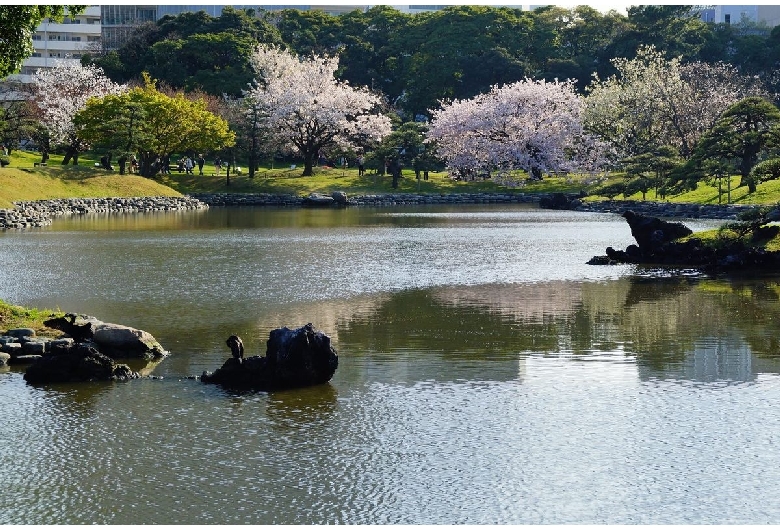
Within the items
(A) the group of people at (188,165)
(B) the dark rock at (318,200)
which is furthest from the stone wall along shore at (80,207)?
(A) the group of people at (188,165)

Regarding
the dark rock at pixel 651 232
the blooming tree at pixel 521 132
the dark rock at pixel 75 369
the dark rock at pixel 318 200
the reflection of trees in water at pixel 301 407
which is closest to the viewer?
the reflection of trees in water at pixel 301 407

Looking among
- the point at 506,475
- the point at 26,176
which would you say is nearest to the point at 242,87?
the point at 26,176

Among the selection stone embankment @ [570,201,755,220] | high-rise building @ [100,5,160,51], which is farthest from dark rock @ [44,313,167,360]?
high-rise building @ [100,5,160,51]

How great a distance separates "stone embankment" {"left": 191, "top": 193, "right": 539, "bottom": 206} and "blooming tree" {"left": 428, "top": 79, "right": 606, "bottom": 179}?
3854mm

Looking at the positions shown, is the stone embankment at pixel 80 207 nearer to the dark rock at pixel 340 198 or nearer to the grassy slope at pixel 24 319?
the dark rock at pixel 340 198

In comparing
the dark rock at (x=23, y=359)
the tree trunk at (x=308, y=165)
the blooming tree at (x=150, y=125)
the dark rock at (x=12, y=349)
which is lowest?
the dark rock at (x=23, y=359)

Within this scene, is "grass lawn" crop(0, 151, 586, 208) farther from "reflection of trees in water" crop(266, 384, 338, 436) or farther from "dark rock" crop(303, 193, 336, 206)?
"reflection of trees in water" crop(266, 384, 338, 436)

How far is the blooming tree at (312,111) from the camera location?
84688 mm

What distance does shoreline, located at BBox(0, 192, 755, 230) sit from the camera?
189 ft

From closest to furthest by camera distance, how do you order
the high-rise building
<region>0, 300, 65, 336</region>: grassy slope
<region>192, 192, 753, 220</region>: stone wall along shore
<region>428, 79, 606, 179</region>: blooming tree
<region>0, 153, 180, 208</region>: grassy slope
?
<region>0, 300, 65, 336</region>: grassy slope < <region>0, 153, 180, 208</region>: grassy slope < <region>192, 192, 753, 220</region>: stone wall along shore < <region>428, 79, 606, 179</region>: blooming tree < the high-rise building

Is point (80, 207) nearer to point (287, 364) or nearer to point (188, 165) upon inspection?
point (188, 165)

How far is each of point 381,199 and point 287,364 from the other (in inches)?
2576

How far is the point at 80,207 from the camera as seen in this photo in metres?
68.0

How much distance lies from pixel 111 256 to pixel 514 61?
6616 cm
